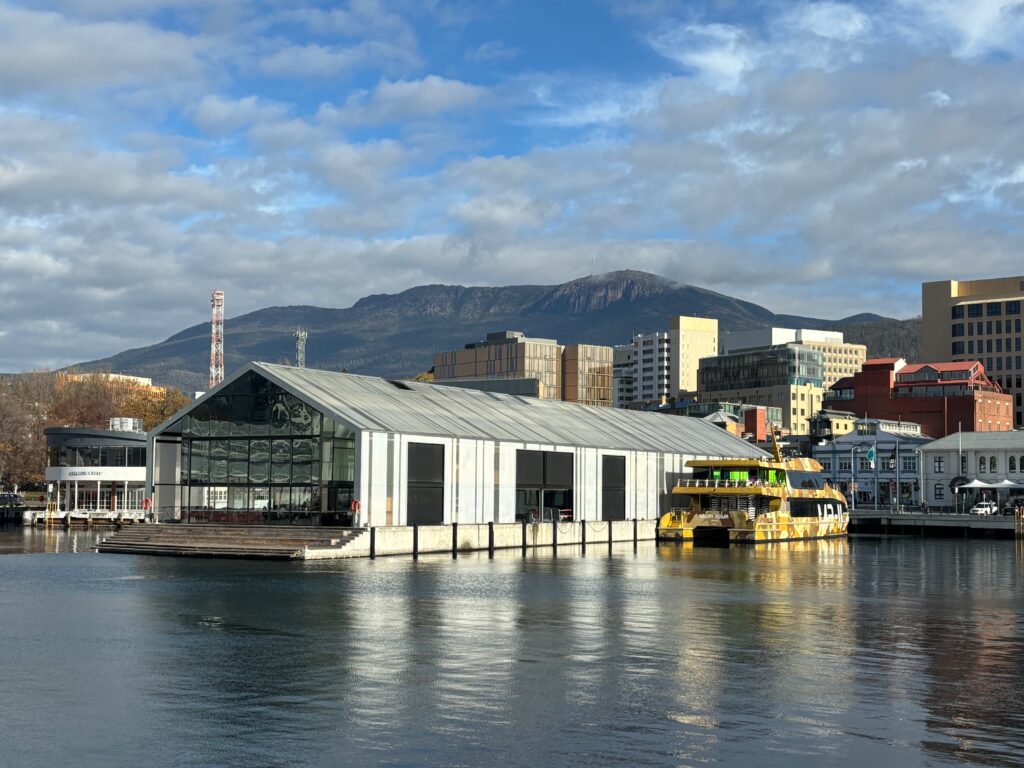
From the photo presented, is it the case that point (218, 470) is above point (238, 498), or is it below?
above

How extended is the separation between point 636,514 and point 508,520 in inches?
711

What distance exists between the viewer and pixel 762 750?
25797mm

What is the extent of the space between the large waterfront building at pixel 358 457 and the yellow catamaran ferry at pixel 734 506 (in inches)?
281

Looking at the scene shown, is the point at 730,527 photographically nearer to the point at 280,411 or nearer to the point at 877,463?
the point at 280,411

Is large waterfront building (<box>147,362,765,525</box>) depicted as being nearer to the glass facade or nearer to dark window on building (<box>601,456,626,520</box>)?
the glass facade

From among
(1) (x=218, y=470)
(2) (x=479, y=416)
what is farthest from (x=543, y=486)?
(1) (x=218, y=470)

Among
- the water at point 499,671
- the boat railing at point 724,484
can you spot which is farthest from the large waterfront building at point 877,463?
the water at point 499,671

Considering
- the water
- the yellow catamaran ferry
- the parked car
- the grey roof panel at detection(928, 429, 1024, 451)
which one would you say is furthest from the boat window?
the water

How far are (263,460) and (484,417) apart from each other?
19328 millimetres

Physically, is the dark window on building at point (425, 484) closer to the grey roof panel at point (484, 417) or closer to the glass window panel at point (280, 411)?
the grey roof panel at point (484, 417)

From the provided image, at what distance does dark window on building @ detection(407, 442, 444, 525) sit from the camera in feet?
270

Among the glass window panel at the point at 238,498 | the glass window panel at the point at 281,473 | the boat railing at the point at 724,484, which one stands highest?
the glass window panel at the point at 281,473

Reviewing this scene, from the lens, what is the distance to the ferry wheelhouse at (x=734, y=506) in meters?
102

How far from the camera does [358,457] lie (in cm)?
7781
